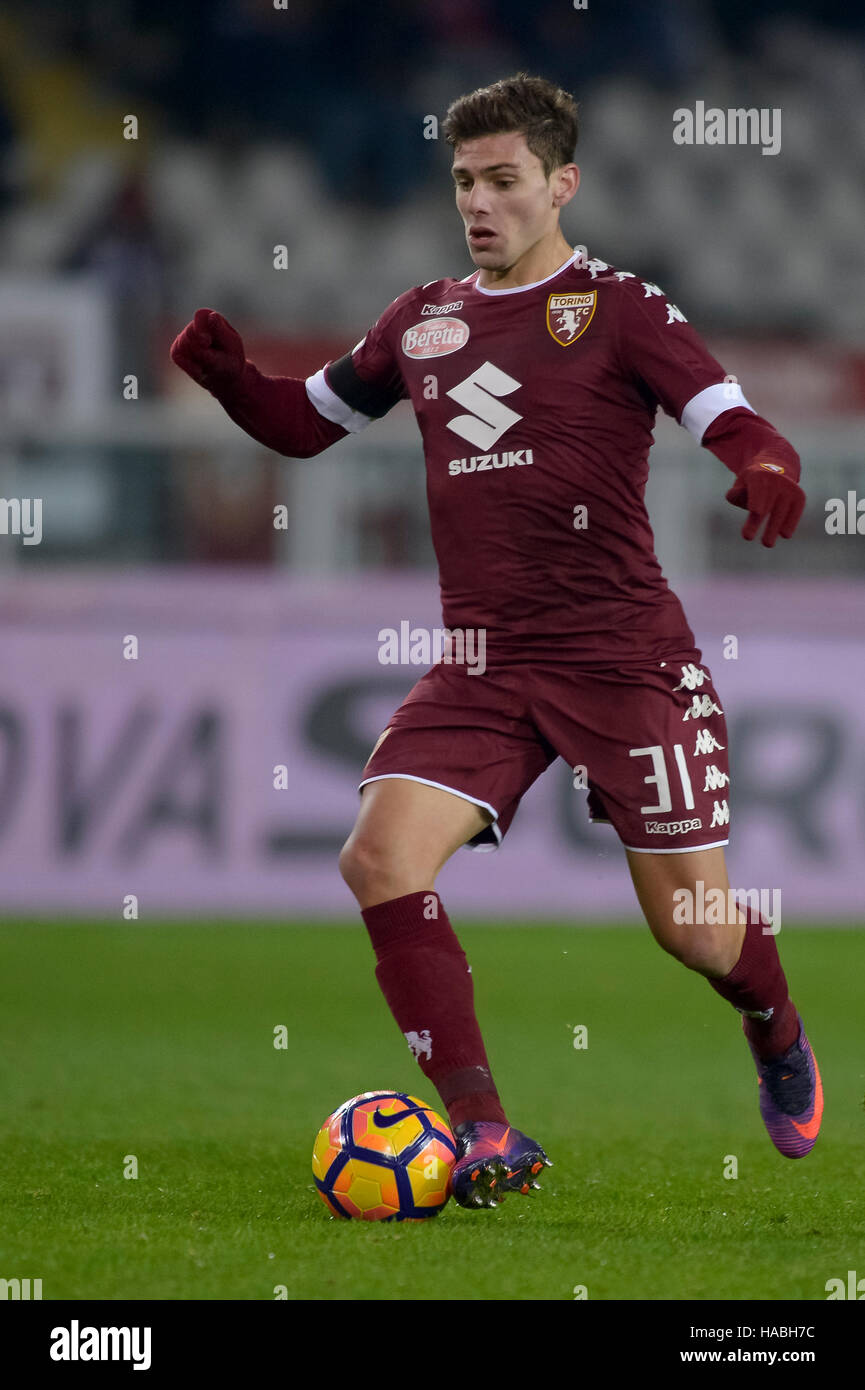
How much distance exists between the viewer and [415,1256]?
10.9 ft

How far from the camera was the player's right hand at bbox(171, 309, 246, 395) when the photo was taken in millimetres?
4293

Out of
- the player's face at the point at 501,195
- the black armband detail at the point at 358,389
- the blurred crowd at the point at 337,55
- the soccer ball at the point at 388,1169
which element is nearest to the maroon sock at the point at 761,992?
the soccer ball at the point at 388,1169

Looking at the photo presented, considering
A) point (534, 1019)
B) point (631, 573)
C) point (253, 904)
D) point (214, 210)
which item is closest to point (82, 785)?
point (253, 904)

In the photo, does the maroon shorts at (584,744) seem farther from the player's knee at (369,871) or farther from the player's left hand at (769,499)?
the player's left hand at (769,499)

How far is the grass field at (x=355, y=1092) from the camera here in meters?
3.27

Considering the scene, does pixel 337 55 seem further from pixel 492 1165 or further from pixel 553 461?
pixel 492 1165

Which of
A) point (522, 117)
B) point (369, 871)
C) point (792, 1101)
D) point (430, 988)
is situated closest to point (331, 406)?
point (522, 117)

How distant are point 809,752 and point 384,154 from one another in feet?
25.9

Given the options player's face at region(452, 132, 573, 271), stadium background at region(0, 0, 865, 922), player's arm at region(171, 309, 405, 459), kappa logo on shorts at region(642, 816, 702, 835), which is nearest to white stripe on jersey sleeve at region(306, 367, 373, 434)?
player's arm at region(171, 309, 405, 459)

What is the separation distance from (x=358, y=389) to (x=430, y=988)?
4.54 feet

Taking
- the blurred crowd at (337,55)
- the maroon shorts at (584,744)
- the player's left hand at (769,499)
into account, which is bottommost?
the maroon shorts at (584,744)

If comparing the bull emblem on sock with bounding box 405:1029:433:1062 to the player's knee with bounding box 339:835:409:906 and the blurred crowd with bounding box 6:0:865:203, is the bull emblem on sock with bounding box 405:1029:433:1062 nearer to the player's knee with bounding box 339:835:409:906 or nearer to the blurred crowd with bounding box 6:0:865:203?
the player's knee with bounding box 339:835:409:906

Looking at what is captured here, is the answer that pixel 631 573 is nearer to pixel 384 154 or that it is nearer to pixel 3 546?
pixel 3 546

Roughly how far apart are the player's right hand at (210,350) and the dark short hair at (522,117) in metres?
0.66
